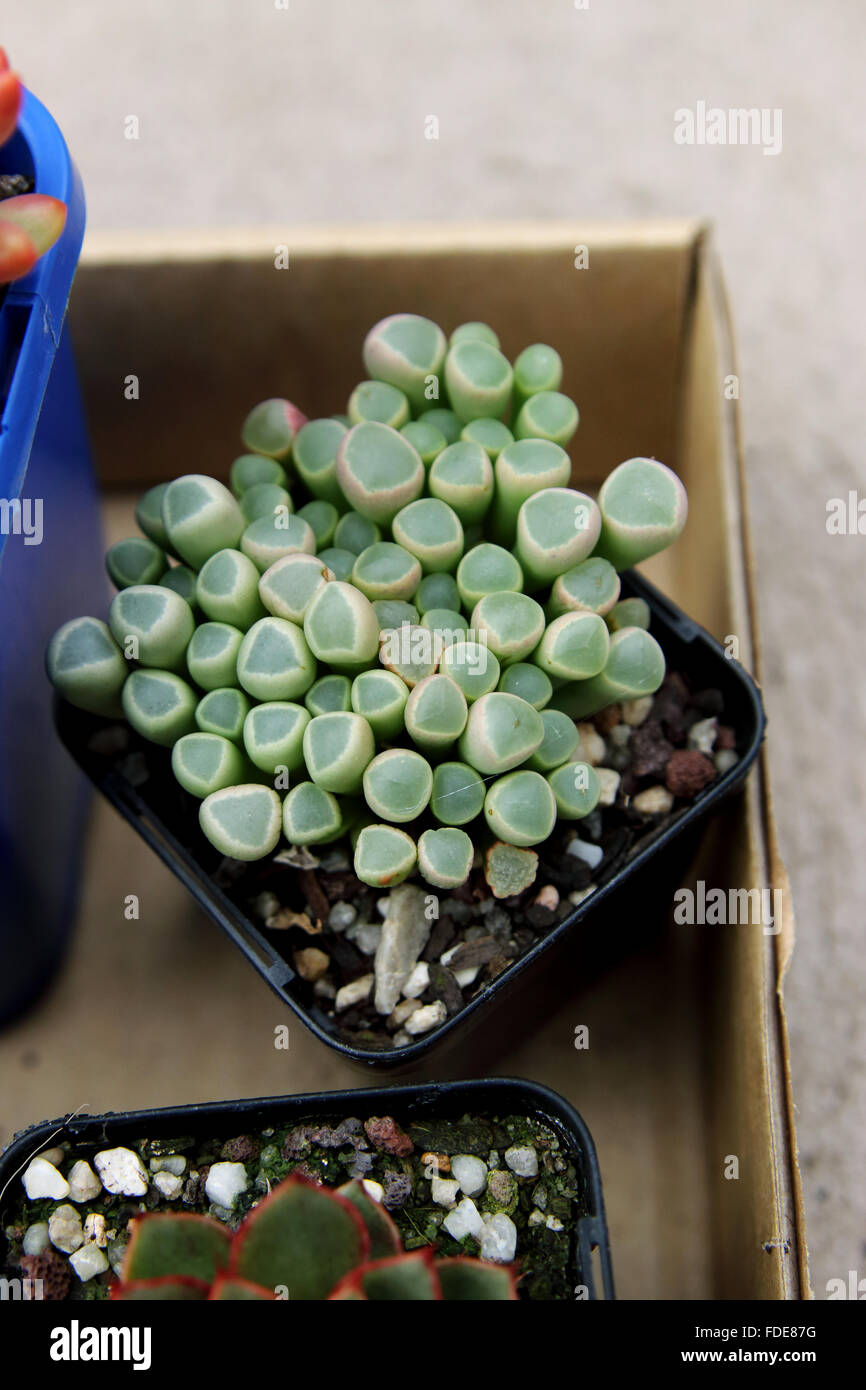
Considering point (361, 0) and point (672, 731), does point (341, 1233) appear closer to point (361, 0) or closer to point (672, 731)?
point (672, 731)

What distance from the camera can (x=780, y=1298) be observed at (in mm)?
497

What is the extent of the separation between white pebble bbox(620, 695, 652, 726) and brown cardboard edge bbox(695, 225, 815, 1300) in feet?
0.20

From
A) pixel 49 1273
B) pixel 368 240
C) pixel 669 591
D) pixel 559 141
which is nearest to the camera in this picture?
pixel 49 1273

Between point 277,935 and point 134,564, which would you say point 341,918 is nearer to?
point 277,935

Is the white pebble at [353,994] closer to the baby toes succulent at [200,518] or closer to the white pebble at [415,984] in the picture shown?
the white pebble at [415,984]

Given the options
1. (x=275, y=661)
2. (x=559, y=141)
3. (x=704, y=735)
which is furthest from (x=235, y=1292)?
(x=559, y=141)

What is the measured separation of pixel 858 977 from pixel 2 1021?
562 mm

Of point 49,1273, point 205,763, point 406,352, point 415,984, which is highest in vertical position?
point 406,352

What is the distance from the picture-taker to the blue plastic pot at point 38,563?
536 millimetres

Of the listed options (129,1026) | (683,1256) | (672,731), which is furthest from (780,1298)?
(129,1026)

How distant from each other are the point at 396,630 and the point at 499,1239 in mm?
264

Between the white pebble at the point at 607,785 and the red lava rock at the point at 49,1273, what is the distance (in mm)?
319

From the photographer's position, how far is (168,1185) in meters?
0.50

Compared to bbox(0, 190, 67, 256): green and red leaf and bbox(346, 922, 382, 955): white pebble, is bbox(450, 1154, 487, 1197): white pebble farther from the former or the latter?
bbox(0, 190, 67, 256): green and red leaf
